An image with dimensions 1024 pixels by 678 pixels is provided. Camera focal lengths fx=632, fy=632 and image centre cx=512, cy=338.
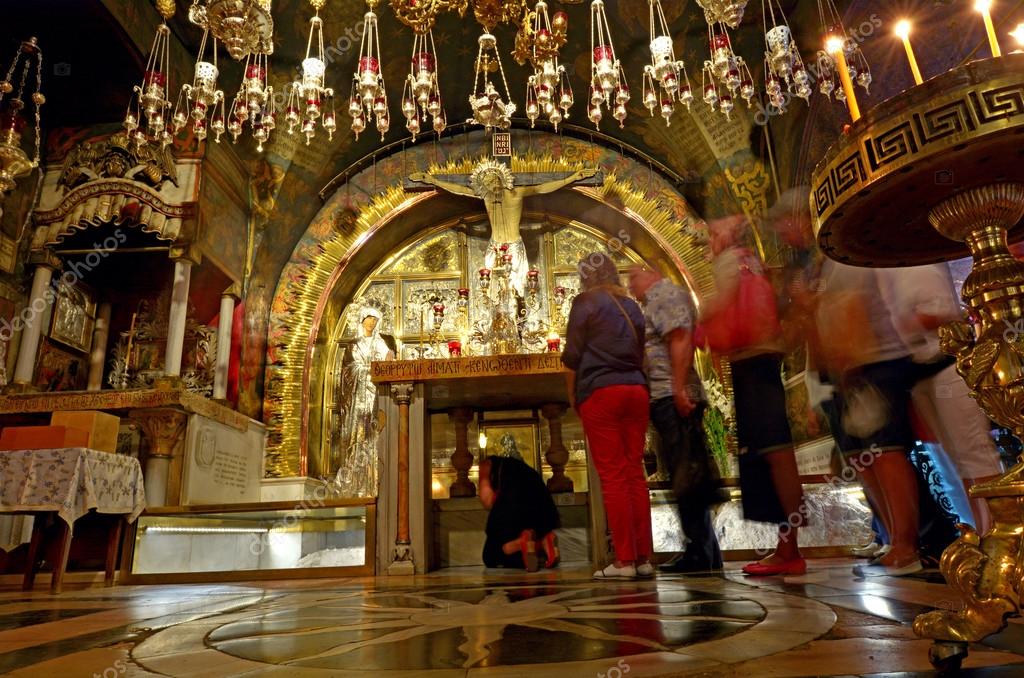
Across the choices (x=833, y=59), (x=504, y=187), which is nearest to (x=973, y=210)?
(x=833, y=59)

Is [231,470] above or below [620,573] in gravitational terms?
above

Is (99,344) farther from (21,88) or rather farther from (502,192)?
(502,192)

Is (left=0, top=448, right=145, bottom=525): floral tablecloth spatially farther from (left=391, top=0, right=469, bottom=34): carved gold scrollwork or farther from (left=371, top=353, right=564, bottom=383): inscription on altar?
(left=391, top=0, right=469, bottom=34): carved gold scrollwork

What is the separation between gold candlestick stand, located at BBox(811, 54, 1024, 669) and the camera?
0.71 meters

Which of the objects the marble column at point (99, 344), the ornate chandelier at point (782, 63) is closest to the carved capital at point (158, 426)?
the marble column at point (99, 344)

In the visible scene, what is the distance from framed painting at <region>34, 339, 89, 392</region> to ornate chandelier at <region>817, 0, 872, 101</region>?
7717 mm

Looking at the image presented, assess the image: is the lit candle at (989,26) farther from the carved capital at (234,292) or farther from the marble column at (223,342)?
the carved capital at (234,292)

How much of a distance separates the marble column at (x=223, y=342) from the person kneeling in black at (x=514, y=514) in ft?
14.9

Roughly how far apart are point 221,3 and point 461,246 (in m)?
5.29

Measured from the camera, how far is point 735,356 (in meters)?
2.51

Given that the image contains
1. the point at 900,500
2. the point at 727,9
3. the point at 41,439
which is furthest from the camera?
the point at 727,9

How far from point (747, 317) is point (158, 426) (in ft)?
17.7

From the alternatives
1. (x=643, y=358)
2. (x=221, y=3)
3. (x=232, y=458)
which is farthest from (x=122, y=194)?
(x=643, y=358)

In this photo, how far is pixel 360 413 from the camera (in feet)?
26.4
